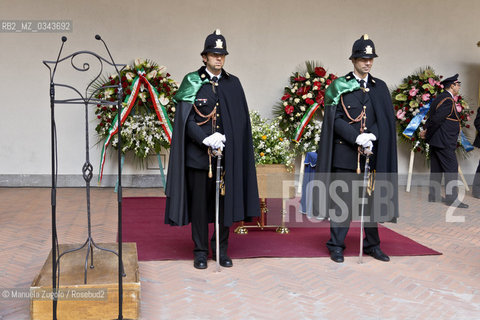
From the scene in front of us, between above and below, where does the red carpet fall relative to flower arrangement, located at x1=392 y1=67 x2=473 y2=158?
below

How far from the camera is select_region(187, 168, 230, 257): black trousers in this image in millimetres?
5043

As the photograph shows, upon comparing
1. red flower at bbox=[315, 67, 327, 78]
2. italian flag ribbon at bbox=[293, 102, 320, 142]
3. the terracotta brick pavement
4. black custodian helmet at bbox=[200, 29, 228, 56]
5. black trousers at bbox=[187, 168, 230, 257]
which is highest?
red flower at bbox=[315, 67, 327, 78]

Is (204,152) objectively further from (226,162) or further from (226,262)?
(226,262)

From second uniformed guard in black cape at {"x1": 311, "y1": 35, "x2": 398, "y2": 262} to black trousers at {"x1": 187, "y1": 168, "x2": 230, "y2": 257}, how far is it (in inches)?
42.8

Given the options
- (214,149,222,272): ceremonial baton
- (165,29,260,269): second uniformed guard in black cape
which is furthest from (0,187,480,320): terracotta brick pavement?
(165,29,260,269): second uniformed guard in black cape

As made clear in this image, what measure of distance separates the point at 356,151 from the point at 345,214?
0.65 metres

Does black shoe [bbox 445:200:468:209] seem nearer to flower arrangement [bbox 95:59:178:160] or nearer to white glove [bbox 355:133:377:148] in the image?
white glove [bbox 355:133:377:148]

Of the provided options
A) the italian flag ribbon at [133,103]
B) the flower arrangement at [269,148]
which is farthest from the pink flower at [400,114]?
the italian flag ribbon at [133,103]

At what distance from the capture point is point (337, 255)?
210 inches

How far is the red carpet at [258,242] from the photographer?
554cm

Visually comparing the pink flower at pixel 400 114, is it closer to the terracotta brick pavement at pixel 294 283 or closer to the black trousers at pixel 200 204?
the terracotta brick pavement at pixel 294 283

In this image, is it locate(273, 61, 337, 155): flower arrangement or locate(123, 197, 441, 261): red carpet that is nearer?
locate(123, 197, 441, 261): red carpet

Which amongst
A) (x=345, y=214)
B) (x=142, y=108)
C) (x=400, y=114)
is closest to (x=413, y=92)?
(x=400, y=114)

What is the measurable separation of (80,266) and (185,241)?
81.7 inches
